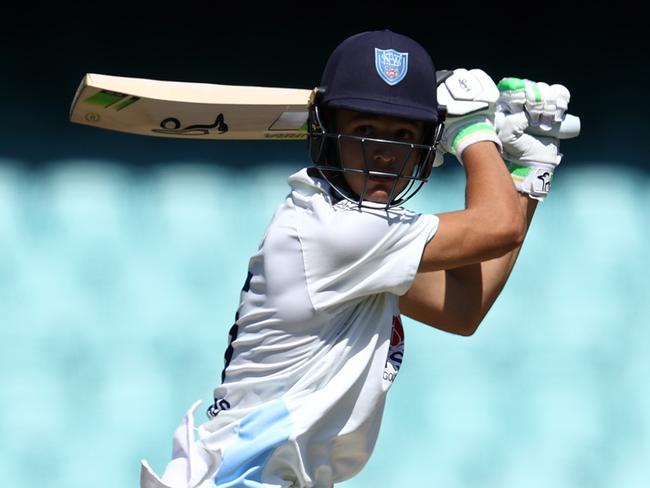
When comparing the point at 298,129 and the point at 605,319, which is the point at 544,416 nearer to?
the point at 605,319

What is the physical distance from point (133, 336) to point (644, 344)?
1.43 metres

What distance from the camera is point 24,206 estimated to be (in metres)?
3.86

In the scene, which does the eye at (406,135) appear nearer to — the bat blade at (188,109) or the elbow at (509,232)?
the elbow at (509,232)

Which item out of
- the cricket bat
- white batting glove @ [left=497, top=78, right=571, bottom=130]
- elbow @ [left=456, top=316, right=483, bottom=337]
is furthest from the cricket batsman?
the cricket bat

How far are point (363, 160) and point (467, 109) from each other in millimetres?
258

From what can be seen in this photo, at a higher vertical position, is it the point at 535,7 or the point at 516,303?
the point at 535,7

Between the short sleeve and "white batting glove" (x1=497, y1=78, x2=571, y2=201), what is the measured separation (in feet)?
1.68

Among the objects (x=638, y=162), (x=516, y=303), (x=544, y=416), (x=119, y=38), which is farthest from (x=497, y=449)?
(x=119, y=38)

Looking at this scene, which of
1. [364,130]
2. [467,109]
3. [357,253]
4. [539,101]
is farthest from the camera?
[539,101]

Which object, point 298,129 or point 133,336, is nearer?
point 298,129

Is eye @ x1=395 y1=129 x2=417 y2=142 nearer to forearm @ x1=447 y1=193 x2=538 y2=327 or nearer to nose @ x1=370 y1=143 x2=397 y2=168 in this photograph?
nose @ x1=370 y1=143 x2=397 y2=168

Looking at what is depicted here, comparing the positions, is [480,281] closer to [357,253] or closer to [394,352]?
[394,352]

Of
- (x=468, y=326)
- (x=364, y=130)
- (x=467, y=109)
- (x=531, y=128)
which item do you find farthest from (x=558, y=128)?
(x=364, y=130)

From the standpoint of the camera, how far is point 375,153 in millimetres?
2295
